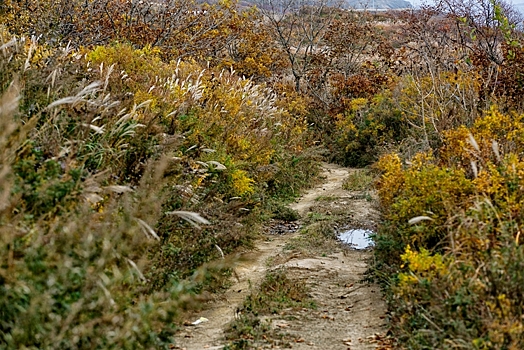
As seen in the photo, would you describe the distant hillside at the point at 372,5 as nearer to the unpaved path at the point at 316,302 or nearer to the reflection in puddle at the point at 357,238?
the reflection in puddle at the point at 357,238

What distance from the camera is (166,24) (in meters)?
21.7

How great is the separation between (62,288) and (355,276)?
5.35 meters

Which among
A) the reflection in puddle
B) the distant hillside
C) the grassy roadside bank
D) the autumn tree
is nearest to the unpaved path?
the reflection in puddle

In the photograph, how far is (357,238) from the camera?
1059cm

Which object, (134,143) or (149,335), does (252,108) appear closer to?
(134,143)

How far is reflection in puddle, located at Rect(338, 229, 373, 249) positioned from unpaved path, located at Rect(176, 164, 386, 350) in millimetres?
245

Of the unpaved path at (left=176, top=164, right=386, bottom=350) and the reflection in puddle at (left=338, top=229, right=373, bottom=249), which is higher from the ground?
the unpaved path at (left=176, top=164, right=386, bottom=350)

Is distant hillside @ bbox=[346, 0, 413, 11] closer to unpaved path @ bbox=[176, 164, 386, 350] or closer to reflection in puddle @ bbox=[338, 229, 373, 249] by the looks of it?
reflection in puddle @ bbox=[338, 229, 373, 249]

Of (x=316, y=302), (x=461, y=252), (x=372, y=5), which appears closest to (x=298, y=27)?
(x=372, y=5)

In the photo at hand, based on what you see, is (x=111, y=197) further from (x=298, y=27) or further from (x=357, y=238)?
(x=298, y=27)

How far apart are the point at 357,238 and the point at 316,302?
352 centimetres

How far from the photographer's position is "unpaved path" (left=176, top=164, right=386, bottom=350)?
19.6 feet

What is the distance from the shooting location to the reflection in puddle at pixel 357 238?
397 inches

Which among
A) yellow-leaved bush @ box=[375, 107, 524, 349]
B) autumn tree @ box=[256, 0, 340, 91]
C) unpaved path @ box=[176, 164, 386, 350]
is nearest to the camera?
yellow-leaved bush @ box=[375, 107, 524, 349]
